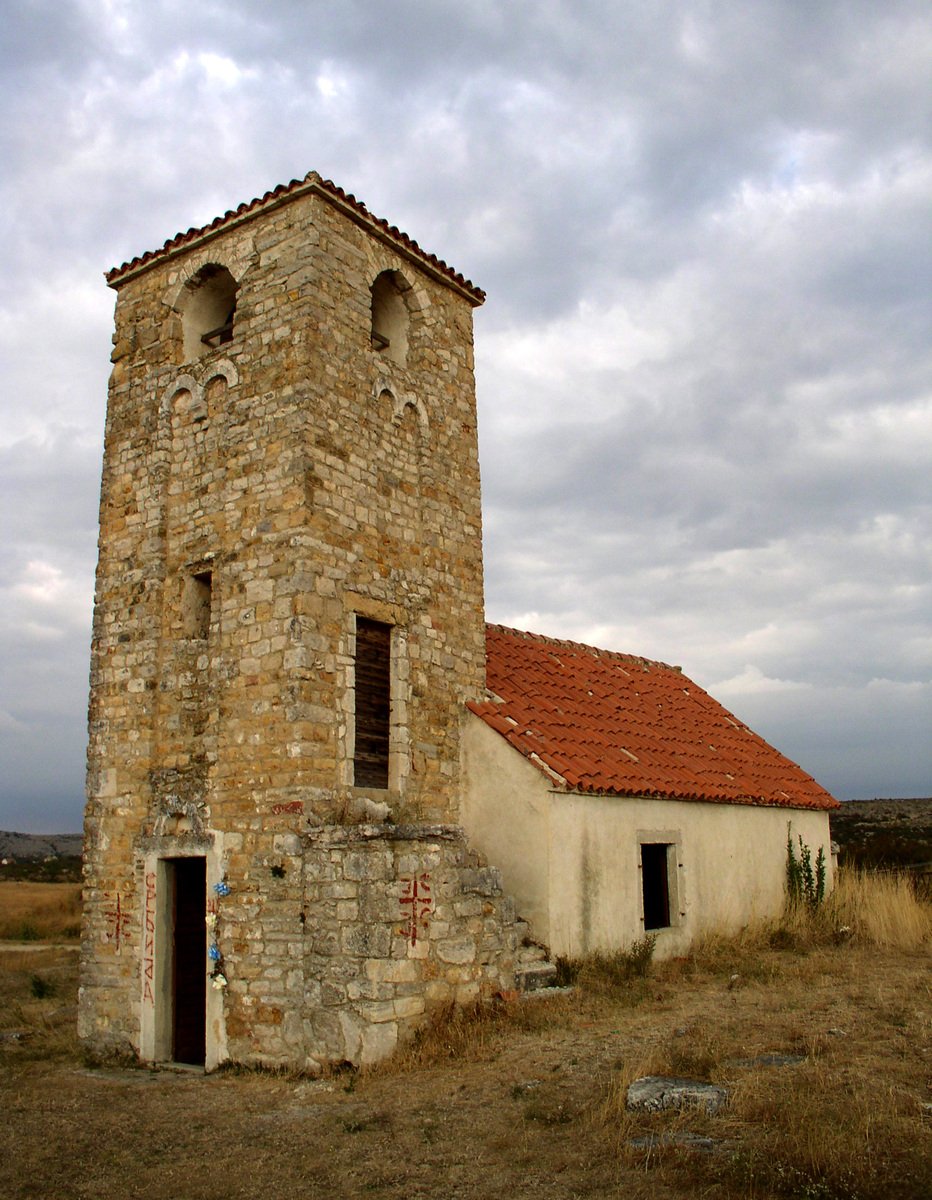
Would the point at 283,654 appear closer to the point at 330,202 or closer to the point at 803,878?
the point at 330,202

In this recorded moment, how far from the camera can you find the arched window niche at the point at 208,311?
1162 cm

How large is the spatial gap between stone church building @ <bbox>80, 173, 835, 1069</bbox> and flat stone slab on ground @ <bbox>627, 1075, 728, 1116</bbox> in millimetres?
2743

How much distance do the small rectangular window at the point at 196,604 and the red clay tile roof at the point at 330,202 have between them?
13.0ft

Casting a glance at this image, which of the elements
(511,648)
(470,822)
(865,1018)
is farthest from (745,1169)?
(511,648)

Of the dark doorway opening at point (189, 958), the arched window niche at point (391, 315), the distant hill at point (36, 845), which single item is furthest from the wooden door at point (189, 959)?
the distant hill at point (36, 845)

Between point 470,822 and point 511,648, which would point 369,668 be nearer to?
point 470,822

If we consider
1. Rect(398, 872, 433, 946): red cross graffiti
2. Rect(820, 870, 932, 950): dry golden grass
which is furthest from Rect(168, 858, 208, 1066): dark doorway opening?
Rect(820, 870, 932, 950): dry golden grass

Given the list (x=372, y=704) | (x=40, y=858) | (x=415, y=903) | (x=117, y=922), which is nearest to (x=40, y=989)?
(x=117, y=922)

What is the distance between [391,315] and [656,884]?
26.0 feet

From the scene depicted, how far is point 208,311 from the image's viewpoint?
11953mm

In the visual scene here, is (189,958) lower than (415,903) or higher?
lower

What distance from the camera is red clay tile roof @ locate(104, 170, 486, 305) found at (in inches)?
416

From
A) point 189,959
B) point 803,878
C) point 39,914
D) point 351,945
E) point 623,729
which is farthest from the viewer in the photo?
point 39,914

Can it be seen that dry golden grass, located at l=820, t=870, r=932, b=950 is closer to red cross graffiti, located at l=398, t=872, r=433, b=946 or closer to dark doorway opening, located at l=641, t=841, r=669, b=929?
dark doorway opening, located at l=641, t=841, r=669, b=929
